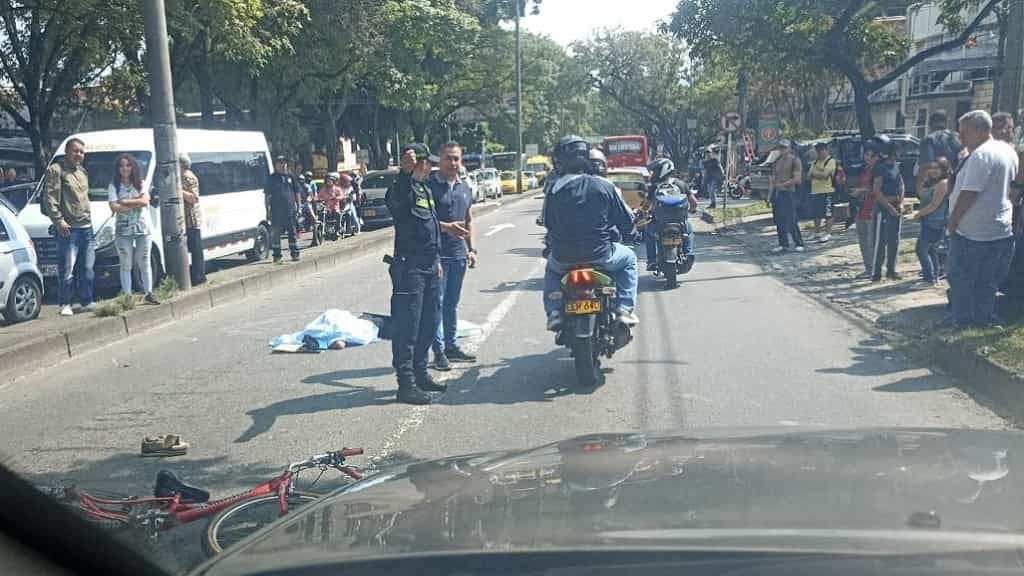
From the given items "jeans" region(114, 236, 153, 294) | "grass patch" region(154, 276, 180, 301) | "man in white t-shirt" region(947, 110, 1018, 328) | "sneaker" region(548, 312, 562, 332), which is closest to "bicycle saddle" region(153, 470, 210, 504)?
"sneaker" region(548, 312, 562, 332)

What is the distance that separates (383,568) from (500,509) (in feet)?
1.39

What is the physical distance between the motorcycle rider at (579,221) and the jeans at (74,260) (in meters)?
6.04

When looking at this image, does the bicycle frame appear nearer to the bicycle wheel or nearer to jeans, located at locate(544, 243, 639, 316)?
the bicycle wheel

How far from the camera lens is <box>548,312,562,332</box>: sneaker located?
734 cm

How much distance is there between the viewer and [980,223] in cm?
791

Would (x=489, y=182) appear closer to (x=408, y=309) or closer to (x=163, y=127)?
(x=163, y=127)

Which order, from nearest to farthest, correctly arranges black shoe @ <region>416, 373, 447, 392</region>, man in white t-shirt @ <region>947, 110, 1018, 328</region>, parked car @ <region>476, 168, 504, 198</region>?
black shoe @ <region>416, 373, 447, 392</region>
man in white t-shirt @ <region>947, 110, 1018, 328</region>
parked car @ <region>476, 168, 504, 198</region>

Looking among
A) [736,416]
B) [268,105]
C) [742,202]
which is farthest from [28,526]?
[742,202]

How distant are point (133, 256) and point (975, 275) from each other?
29.7 feet

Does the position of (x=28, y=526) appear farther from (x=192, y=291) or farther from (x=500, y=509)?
(x=192, y=291)

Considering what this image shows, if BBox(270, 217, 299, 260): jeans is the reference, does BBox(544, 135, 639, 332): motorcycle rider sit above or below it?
above

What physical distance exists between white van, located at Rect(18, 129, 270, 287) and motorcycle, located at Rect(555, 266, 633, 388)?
7.85 m

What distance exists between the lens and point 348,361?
853 centimetres

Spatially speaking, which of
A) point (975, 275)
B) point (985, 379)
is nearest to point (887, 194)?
point (975, 275)
